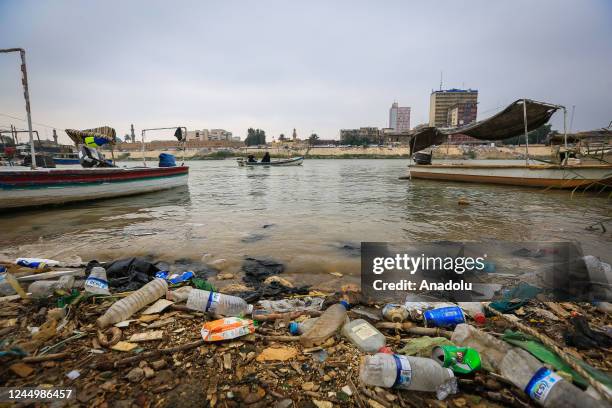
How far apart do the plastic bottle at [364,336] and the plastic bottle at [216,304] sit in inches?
41.3

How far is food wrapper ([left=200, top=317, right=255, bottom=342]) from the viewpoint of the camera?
2162mm

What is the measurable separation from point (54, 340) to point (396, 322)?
2851 millimetres

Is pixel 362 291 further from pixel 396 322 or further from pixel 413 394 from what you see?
pixel 413 394

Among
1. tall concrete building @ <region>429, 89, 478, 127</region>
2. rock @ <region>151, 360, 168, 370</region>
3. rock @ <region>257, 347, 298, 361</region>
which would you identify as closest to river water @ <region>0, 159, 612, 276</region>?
rock @ <region>257, 347, 298, 361</region>

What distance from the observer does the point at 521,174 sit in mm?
14086

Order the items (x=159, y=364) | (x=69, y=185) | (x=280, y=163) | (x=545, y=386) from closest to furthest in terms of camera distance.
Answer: (x=545, y=386), (x=159, y=364), (x=69, y=185), (x=280, y=163)

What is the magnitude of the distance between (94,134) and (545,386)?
14859 mm

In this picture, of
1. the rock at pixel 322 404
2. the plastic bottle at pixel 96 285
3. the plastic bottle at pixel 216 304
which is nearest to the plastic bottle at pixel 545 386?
the rock at pixel 322 404

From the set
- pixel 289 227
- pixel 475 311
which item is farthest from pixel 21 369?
pixel 289 227

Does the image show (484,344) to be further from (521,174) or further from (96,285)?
(521,174)

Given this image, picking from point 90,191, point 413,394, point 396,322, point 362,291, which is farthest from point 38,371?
point 90,191

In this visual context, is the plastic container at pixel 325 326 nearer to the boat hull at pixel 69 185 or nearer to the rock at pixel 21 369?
the rock at pixel 21 369

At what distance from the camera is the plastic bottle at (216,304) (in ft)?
8.77

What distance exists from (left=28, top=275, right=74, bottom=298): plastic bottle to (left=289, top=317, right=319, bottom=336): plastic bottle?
103 inches
